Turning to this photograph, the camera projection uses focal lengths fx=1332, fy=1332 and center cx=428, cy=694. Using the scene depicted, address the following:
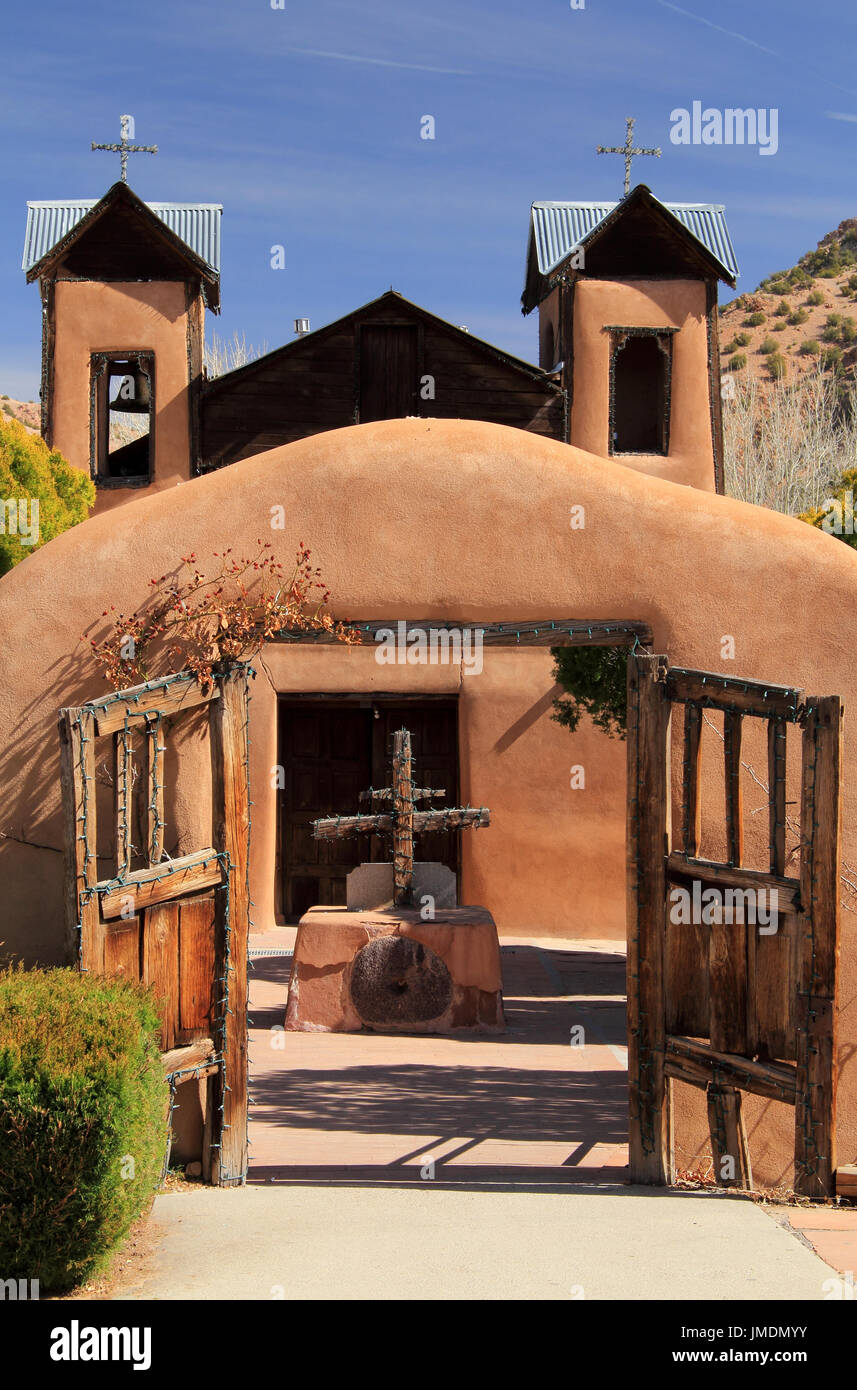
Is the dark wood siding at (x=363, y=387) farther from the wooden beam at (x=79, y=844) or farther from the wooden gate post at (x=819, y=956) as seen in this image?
the wooden gate post at (x=819, y=956)

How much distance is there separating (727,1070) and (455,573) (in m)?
3.17

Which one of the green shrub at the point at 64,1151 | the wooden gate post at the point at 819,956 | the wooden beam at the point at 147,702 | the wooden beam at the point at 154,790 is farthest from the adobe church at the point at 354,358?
the green shrub at the point at 64,1151

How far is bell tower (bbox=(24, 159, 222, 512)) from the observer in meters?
16.6

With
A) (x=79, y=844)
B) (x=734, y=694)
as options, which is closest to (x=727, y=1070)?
(x=734, y=694)

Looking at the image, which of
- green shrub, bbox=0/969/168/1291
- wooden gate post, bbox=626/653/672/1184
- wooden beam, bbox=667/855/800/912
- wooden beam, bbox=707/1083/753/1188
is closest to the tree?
wooden gate post, bbox=626/653/672/1184

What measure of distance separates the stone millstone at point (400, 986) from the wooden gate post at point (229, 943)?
4189mm

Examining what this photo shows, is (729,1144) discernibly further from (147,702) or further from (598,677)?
(598,677)

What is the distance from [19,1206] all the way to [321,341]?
1404cm

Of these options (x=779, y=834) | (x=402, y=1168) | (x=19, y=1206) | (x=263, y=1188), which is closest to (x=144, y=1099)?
(x=19, y=1206)

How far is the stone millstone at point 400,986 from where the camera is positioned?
10.7m

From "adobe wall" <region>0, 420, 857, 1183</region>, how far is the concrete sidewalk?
2032mm

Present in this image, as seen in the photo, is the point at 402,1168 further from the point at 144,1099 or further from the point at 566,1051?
the point at 566,1051

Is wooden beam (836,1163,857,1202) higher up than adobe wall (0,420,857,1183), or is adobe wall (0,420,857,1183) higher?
adobe wall (0,420,857,1183)

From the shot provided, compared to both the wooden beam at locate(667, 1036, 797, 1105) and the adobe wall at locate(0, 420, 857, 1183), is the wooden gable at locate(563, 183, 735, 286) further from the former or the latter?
the wooden beam at locate(667, 1036, 797, 1105)
